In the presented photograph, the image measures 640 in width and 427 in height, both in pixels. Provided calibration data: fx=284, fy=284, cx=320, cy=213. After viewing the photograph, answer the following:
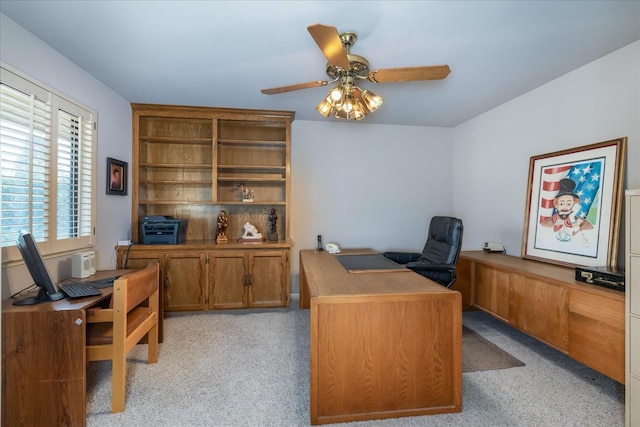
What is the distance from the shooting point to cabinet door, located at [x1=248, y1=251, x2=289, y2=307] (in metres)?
3.23

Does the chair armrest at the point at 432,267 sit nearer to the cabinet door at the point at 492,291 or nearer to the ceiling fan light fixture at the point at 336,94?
the cabinet door at the point at 492,291

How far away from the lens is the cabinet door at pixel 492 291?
248cm

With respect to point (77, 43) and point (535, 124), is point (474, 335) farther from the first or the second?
point (77, 43)

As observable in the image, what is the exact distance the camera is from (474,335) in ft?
8.80

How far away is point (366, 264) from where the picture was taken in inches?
97.7

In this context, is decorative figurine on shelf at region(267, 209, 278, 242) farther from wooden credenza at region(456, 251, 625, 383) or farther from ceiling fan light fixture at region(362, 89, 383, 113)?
wooden credenza at region(456, 251, 625, 383)

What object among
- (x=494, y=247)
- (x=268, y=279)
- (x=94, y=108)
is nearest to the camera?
(x=94, y=108)

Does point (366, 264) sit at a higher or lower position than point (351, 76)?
lower

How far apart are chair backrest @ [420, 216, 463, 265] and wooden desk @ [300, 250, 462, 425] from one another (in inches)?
41.8

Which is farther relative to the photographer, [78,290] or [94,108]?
[94,108]

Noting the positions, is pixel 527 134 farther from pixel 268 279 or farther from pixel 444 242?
pixel 268 279

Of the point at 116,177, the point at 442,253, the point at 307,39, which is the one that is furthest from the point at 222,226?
the point at 442,253

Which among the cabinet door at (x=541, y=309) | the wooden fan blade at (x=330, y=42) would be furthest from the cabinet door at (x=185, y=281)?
the cabinet door at (x=541, y=309)

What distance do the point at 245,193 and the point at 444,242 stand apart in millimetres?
2374
